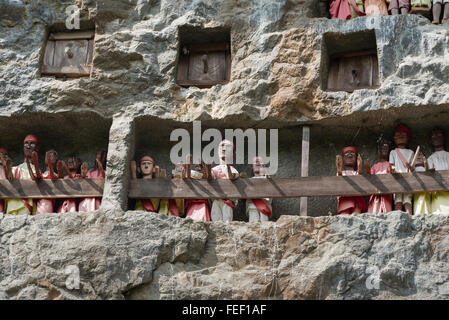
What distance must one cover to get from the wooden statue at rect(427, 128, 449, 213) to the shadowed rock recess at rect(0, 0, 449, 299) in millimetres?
243

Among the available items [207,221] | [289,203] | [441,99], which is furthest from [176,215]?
[441,99]

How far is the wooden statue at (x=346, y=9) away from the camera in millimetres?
14754

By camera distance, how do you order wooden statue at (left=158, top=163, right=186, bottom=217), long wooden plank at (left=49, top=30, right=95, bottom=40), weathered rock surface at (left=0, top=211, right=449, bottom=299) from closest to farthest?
weathered rock surface at (left=0, top=211, right=449, bottom=299) → wooden statue at (left=158, top=163, right=186, bottom=217) → long wooden plank at (left=49, top=30, right=95, bottom=40)

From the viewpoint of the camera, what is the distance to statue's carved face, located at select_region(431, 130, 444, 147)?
13.9m

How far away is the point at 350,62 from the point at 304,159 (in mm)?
1953

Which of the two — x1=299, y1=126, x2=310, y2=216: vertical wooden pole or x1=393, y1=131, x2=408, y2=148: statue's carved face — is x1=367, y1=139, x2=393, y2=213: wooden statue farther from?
x1=299, y1=126, x2=310, y2=216: vertical wooden pole

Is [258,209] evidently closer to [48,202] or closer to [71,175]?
[71,175]

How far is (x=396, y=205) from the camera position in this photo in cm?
1312

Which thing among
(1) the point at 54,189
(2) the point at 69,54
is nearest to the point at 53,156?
(1) the point at 54,189

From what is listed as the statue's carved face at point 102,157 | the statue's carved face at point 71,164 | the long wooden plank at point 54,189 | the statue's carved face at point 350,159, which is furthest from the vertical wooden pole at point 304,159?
the statue's carved face at point 71,164

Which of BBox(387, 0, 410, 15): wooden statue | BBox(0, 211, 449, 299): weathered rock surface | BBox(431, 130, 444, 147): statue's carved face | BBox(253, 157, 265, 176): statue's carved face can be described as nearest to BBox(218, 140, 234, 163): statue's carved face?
BBox(253, 157, 265, 176): statue's carved face

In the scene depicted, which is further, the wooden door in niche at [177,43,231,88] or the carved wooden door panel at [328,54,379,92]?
the wooden door in niche at [177,43,231,88]

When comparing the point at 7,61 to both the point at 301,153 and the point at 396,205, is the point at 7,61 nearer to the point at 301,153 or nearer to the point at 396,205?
the point at 301,153

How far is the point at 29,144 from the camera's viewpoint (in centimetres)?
1428
